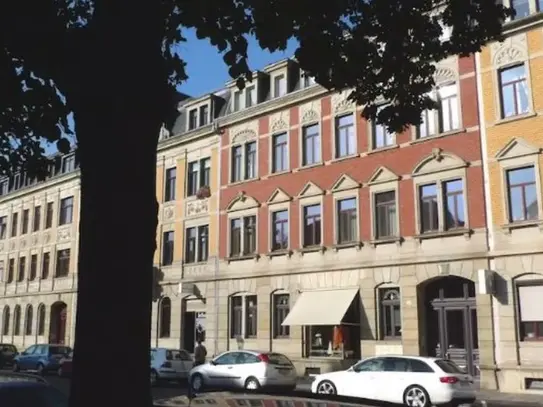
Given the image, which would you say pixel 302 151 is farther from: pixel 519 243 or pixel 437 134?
pixel 519 243

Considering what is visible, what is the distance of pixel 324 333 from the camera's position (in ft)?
91.8

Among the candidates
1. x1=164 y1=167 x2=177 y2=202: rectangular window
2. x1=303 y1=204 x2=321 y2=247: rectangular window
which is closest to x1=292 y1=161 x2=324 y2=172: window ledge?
x1=303 y1=204 x2=321 y2=247: rectangular window

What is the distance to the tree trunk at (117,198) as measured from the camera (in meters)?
3.17

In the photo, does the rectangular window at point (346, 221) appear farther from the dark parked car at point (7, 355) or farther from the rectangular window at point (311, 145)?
the dark parked car at point (7, 355)

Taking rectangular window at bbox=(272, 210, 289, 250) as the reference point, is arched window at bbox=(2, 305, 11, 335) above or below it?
below

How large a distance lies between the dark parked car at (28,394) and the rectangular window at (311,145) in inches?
956

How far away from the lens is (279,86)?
105 ft

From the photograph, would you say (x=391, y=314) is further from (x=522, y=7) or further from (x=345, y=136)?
(x=522, y=7)

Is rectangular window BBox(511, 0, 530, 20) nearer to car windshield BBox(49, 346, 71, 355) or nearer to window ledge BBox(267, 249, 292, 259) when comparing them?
window ledge BBox(267, 249, 292, 259)

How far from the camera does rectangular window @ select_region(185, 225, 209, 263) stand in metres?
34.0

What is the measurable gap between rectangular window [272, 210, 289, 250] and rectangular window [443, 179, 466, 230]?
8146mm

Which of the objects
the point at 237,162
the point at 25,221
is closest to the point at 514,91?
the point at 237,162

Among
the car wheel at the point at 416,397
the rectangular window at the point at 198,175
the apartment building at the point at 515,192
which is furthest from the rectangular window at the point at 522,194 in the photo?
the rectangular window at the point at 198,175

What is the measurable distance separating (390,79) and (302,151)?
21679 mm
